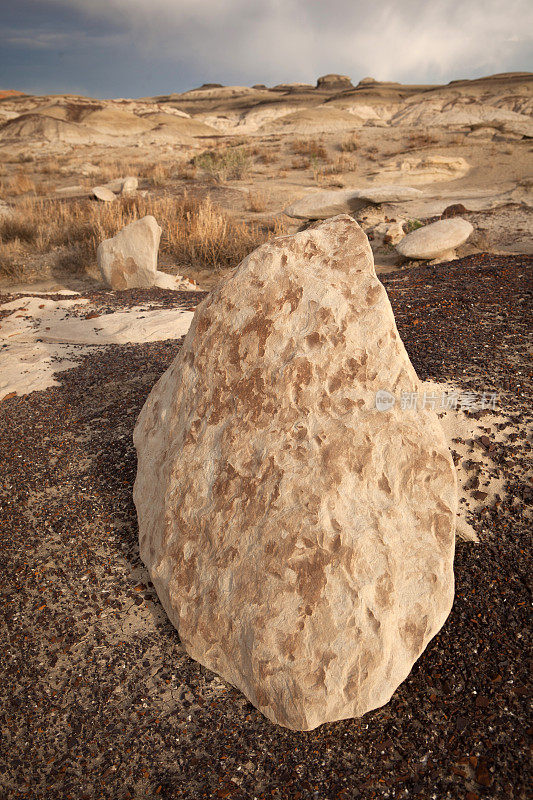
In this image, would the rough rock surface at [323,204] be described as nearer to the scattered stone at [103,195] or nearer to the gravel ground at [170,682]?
the scattered stone at [103,195]

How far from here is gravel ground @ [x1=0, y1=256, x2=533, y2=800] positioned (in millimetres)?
1394

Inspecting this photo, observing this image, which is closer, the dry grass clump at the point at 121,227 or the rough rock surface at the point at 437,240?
the rough rock surface at the point at 437,240

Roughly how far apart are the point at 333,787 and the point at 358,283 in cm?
156

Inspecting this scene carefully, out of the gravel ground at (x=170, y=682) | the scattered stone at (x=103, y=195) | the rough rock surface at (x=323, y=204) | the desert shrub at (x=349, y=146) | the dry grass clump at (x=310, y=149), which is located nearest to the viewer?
the gravel ground at (x=170, y=682)

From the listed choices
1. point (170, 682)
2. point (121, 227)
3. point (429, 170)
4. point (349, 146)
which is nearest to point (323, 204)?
point (121, 227)

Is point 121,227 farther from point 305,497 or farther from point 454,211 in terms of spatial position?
point 305,497

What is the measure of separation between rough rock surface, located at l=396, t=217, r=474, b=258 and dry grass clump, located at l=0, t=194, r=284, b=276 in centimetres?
225

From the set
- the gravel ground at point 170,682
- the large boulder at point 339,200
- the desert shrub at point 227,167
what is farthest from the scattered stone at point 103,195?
the gravel ground at point 170,682

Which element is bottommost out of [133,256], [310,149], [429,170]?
[133,256]

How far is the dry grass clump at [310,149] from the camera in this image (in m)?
14.7

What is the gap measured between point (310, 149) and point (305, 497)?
16460mm

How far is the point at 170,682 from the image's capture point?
1670 millimetres

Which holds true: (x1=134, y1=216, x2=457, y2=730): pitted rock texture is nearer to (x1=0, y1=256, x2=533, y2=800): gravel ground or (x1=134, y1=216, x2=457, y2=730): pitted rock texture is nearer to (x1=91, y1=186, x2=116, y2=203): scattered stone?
(x1=0, y1=256, x2=533, y2=800): gravel ground

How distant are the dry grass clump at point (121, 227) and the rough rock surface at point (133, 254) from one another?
146cm
